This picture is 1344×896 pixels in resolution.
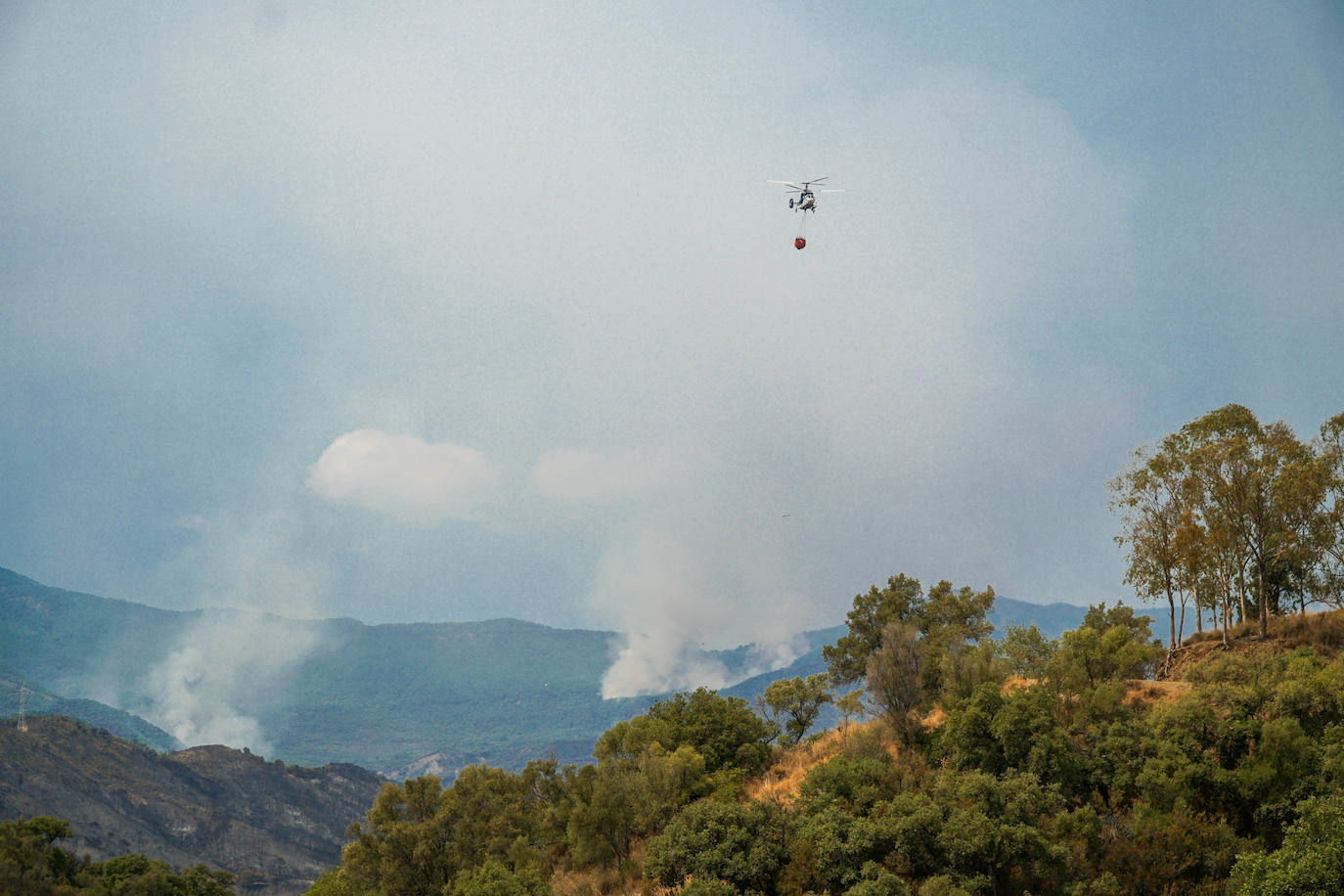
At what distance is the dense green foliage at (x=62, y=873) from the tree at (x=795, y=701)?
1999 inches

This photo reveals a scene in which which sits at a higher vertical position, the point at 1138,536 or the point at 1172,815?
the point at 1138,536

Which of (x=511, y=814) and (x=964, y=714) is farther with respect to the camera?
(x=511, y=814)

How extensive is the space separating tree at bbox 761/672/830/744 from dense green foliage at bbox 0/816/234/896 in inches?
1999

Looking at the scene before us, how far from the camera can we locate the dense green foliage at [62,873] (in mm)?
62875

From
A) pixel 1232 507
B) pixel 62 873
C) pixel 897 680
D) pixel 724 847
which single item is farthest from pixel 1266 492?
pixel 62 873

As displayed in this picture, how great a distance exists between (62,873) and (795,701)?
5949 cm

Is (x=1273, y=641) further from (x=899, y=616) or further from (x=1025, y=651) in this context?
(x=899, y=616)

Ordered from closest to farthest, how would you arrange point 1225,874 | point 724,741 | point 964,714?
point 1225,874 < point 964,714 < point 724,741

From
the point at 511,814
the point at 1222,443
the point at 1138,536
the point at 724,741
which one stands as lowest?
the point at 511,814

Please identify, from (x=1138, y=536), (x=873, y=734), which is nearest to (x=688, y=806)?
(x=873, y=734)

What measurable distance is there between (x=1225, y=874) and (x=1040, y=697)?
12.0m

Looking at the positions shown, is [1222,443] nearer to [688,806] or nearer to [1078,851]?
[1078,851]

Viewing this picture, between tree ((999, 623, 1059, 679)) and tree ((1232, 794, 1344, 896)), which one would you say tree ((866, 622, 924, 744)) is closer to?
tree ((999, 623, 1059, 679))

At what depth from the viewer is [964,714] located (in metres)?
49.0
